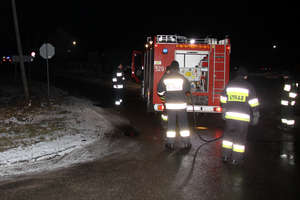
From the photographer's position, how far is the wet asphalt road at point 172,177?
15.1 ft

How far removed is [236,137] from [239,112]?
18.0 inches

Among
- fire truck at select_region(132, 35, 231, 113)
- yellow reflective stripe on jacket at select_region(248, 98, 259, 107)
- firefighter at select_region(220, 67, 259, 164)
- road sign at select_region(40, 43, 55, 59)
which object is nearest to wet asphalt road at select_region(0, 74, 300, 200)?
firefighter at select_region(220, 67, 259, 164)

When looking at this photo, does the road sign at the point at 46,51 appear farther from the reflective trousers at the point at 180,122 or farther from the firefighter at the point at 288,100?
the firefighter at the point at 288,100

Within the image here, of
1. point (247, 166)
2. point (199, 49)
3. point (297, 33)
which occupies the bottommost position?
point (247, 166)

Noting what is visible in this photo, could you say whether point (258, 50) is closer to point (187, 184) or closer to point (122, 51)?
point (122, 51)

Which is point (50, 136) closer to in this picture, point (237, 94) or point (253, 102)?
point (237, 94)

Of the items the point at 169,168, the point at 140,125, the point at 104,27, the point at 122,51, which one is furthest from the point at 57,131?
the point at 104,27

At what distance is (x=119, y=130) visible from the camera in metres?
9.31

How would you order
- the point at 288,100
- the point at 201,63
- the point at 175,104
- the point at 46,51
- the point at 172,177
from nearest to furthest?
1. the point at 172,177
2. the point at 175,104
3. the point at 288,100
4. the point at 201,63
5. the point at 46,51

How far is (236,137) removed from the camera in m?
5.93

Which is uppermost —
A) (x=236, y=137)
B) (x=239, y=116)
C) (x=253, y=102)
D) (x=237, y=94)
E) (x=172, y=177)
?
(x=237, y=94)

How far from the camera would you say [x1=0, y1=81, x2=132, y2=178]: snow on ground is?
6172 mm

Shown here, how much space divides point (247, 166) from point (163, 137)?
2768 millimetres

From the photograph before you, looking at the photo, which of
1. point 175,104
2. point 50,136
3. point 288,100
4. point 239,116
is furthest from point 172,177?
point 288,100
